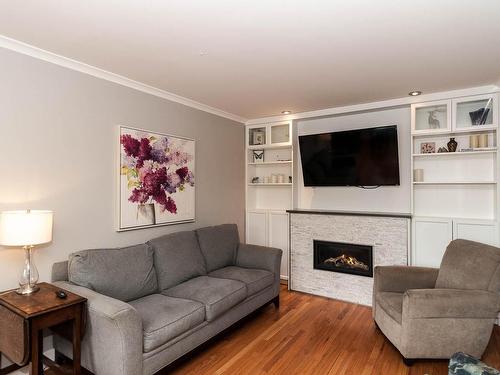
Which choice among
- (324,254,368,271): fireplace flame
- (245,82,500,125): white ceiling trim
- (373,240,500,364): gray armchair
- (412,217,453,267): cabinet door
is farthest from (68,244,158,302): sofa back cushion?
(412,217,453,267): cabinet door

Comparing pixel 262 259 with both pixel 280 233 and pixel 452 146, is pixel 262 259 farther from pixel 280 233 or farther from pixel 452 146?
pixel 452 146

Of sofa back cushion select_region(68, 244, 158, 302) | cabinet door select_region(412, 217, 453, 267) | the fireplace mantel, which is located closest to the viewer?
sofa back cushion select_region(68, 244, 158, 302)

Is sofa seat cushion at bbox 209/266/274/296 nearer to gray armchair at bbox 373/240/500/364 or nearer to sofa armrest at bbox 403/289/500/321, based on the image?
gray armchair at bbox 373/240/500/364

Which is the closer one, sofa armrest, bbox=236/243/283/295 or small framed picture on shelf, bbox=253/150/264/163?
sofa armrest, bbox=236/243/283/295

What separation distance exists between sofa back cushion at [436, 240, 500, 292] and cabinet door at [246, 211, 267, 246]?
236cm

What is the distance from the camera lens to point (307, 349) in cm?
271

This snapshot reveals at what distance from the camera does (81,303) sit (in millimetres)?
1994

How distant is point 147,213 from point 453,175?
3.43 metres

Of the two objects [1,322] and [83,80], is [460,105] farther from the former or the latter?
[1,322]

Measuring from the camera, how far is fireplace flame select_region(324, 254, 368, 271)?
3793mm

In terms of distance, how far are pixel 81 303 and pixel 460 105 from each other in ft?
13.3

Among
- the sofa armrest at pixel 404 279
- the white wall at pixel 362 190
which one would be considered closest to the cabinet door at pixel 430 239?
the white wall at pixel 362 190

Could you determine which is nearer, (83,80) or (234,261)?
(83,80)

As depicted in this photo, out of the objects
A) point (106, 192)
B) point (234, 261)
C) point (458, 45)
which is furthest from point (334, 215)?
point (106, 192)
